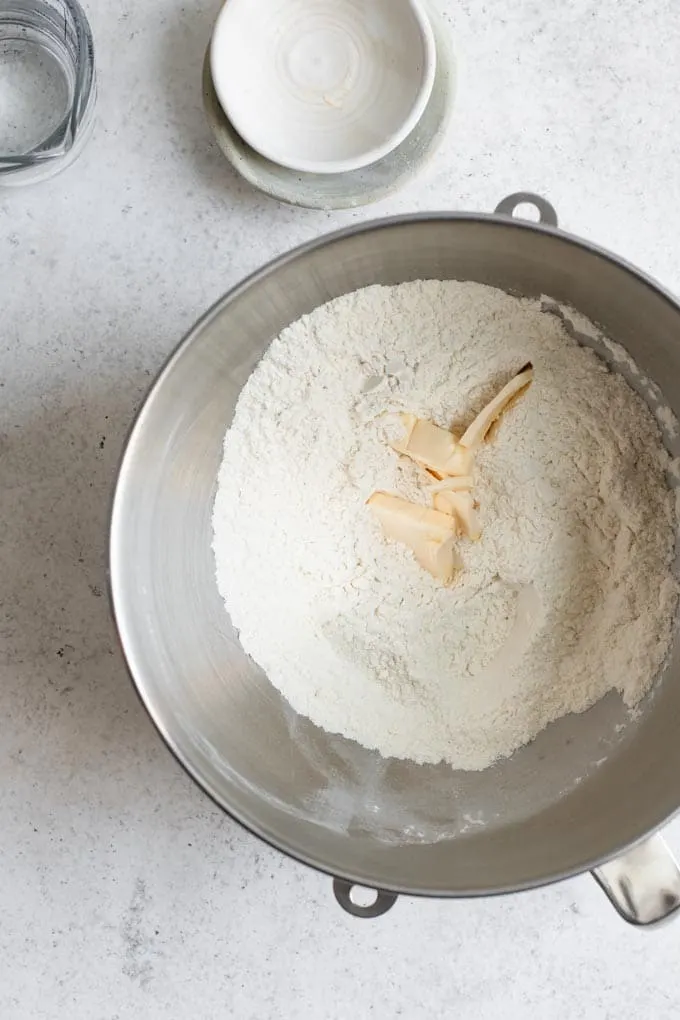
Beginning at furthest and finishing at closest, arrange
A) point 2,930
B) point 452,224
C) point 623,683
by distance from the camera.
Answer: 1. point 2,930
2. point 623,683
3. point 452,224

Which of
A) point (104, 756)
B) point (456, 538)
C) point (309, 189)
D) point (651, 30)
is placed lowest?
point (104, 756)

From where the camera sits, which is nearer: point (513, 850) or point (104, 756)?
point (513, 850)

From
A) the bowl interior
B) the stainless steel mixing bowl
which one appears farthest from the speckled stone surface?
the stainless steel mixing bowl

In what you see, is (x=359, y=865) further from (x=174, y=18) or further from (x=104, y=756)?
(x=174, y=18)

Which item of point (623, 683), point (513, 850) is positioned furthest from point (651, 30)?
point (513, 850)

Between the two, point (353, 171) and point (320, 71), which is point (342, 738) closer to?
point (353, 171)

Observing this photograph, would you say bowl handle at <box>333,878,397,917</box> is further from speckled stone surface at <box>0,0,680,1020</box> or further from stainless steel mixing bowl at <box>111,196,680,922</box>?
speckled stone surface at <box>0,0,680,1020</box>
